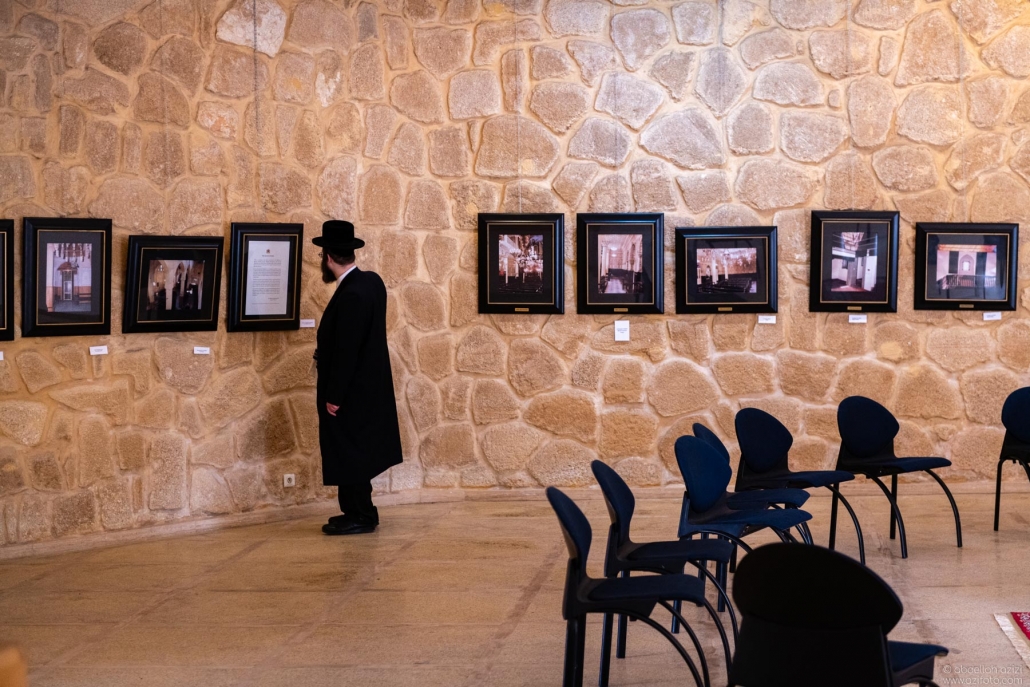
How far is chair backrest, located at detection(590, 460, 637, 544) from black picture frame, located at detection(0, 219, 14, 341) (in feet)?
11.6

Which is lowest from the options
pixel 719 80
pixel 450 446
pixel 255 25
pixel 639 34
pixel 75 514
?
pixel 75 514

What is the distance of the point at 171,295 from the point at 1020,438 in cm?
499

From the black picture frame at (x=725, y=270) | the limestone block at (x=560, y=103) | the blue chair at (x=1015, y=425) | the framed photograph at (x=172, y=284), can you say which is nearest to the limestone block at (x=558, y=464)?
the black picture frame at (x=725, y=270)

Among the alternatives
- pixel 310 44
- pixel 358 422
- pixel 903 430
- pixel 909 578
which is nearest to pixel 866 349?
pixel 903 430

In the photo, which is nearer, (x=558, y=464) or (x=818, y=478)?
(x=818, y=478)

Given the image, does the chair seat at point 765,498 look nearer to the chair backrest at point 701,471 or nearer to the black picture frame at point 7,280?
the chair backrest at point 701,471

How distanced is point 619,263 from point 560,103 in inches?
45.5

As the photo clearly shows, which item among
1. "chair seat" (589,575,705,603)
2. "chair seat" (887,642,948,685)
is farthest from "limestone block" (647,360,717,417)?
"chair seat" (887,642,948,685)

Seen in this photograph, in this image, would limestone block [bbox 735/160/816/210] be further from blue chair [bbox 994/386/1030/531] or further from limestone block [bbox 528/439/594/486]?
limestone block [bbox 528/439/594/486]

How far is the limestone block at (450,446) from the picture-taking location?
710cm

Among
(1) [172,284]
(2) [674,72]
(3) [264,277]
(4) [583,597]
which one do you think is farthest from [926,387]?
(1) [172,284]

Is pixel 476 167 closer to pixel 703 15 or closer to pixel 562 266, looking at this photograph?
pixel 562 266

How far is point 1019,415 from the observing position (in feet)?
19.7

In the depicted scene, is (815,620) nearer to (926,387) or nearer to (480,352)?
(480,352)
